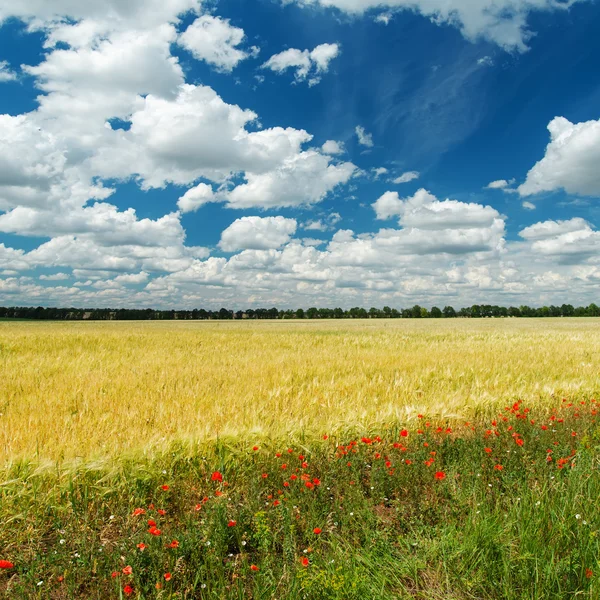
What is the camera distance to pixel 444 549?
260 centimetres

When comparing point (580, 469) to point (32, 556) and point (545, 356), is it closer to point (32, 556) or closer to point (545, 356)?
point (32, 556)

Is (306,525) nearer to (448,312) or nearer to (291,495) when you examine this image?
(291,495)

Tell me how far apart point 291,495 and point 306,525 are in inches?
11.6

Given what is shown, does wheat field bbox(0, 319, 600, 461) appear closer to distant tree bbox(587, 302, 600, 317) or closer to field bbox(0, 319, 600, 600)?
field bbox(0, 319, 600, 600)

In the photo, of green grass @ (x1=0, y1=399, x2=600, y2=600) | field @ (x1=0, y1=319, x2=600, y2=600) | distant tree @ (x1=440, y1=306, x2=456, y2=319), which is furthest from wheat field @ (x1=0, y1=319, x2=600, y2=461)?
distant tree @ (x1=440, y1=306, x2=456, y2=319)

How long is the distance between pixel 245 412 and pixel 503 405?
13.7 feet

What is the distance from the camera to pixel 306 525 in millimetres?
3123

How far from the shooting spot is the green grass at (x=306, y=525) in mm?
2420

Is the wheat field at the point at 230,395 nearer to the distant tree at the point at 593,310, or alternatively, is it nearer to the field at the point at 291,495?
the field at the point at 291,495

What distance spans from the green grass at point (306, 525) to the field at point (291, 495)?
0.02m

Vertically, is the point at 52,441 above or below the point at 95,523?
above

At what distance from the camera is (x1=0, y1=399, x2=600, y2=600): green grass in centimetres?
242

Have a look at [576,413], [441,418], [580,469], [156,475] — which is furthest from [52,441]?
[576,413]

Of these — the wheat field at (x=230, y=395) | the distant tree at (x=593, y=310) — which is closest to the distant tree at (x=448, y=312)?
the distant tree at (x=593, y=310)
